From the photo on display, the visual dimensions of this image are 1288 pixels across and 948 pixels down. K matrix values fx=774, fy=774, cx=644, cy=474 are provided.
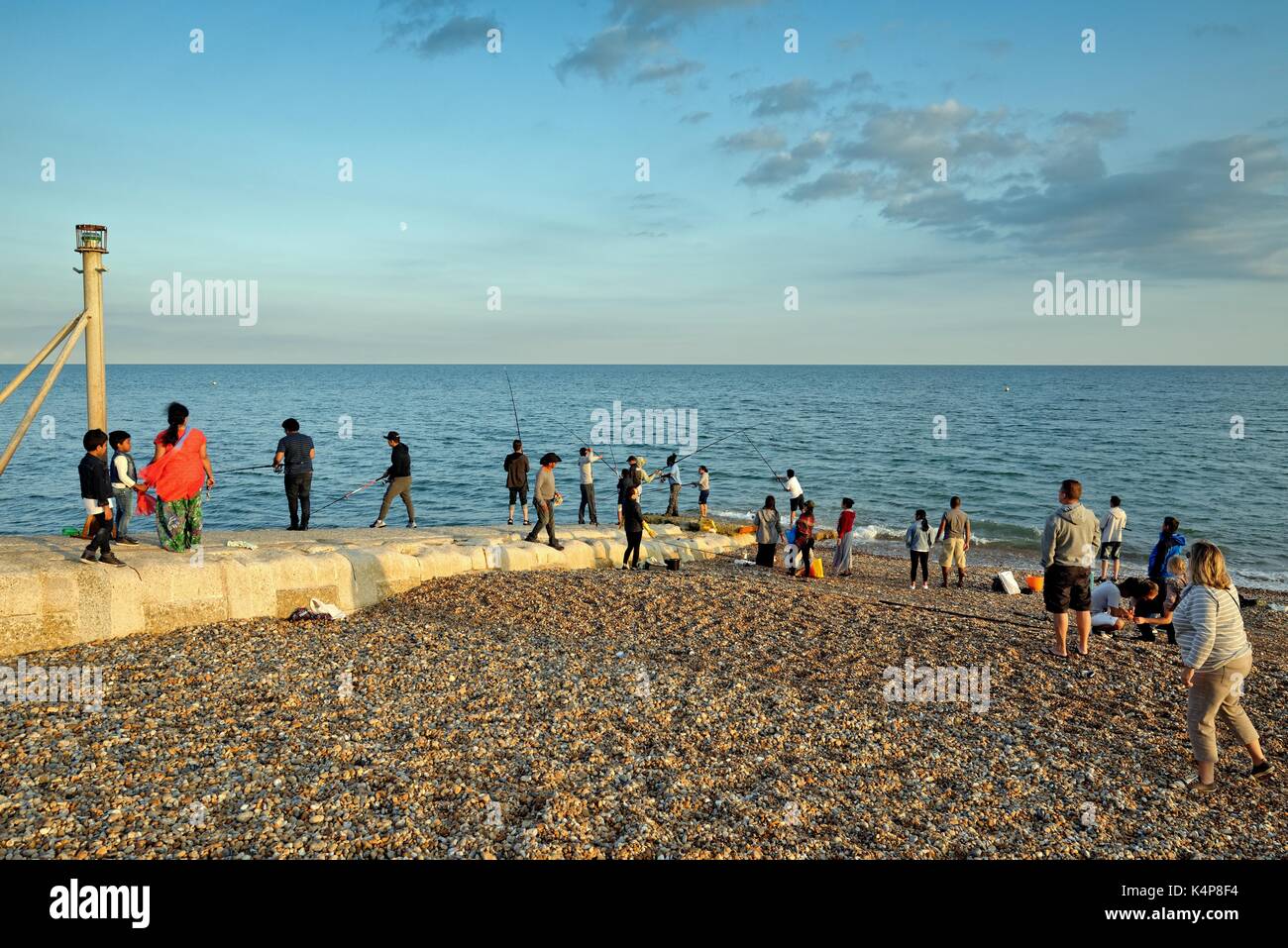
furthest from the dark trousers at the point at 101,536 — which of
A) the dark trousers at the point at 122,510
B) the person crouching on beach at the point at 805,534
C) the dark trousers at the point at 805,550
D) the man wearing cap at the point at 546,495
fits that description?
the dark trousers at the point at 805,550

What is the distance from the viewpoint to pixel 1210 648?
5.93m

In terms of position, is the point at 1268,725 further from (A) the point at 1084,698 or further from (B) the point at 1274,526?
(B) the point at 1274,526

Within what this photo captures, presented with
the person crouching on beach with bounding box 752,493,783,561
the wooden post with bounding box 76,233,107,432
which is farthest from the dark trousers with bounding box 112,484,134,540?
the person crouching on beach with bounding box 752,493,783,561

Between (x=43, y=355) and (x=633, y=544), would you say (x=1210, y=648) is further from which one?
(x=43, y=355)

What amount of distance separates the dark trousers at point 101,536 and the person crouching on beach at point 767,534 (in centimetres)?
1172

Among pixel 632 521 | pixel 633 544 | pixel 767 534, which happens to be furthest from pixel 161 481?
A: pixel 767 534

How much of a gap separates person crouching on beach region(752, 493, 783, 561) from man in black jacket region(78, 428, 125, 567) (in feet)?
38.4

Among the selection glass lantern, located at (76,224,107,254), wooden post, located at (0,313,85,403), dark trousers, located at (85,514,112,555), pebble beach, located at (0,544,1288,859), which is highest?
glass lantern, located at (76,224,107,254)

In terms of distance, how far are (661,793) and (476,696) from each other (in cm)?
246

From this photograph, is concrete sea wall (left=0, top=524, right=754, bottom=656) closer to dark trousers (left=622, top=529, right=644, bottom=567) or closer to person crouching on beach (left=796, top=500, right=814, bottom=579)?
dark trousers (left=622, top=529, right=644, bottom=567)

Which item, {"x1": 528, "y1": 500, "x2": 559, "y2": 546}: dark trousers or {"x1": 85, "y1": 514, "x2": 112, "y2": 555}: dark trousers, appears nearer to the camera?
{"x1": 85, "y1": 514, "x2": 112, "y2": 555}: dark trousers

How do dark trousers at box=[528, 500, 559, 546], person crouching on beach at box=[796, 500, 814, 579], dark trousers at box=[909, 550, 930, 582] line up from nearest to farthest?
dark trousers at box=[528, 500, 559, 546] < person crouching on beach at box=[796, 500, 814, 579] < dark trousers at box=[909, 550, 930, 582]

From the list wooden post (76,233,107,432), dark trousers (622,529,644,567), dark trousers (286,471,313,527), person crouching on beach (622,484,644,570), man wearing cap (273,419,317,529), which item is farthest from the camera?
dark trousers (622,529,644,567)

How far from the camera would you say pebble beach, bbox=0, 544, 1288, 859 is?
512cm
